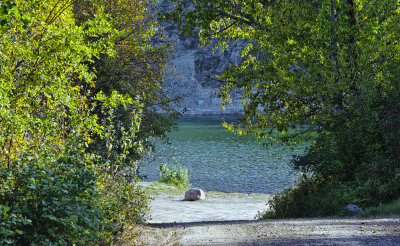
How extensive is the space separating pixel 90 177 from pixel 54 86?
8.56 feet

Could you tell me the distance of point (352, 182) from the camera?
486 inches

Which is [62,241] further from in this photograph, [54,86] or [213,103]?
[213,103]

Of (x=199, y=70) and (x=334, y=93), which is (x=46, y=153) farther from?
(x=199, y=70)

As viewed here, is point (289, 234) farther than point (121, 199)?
No

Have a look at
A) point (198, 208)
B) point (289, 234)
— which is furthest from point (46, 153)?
point (198, 208)

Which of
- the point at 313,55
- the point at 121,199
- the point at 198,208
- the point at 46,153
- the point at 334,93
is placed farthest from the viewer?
the point at 198,208

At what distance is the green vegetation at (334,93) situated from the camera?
1197cm

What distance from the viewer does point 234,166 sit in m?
38.1

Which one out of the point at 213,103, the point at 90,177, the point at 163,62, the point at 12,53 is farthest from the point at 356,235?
the point at 213,103

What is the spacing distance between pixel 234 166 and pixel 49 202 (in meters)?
33.1

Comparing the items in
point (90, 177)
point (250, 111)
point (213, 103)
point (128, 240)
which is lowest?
point (128, 240)

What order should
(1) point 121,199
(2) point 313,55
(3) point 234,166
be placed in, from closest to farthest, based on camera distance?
(1) point 121,199, (2) point 313,55, (3) point 234,166

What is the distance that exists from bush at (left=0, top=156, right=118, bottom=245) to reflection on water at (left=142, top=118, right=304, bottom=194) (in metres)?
17.6

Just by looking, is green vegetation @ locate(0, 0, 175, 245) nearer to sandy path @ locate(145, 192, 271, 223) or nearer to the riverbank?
the riverbank
